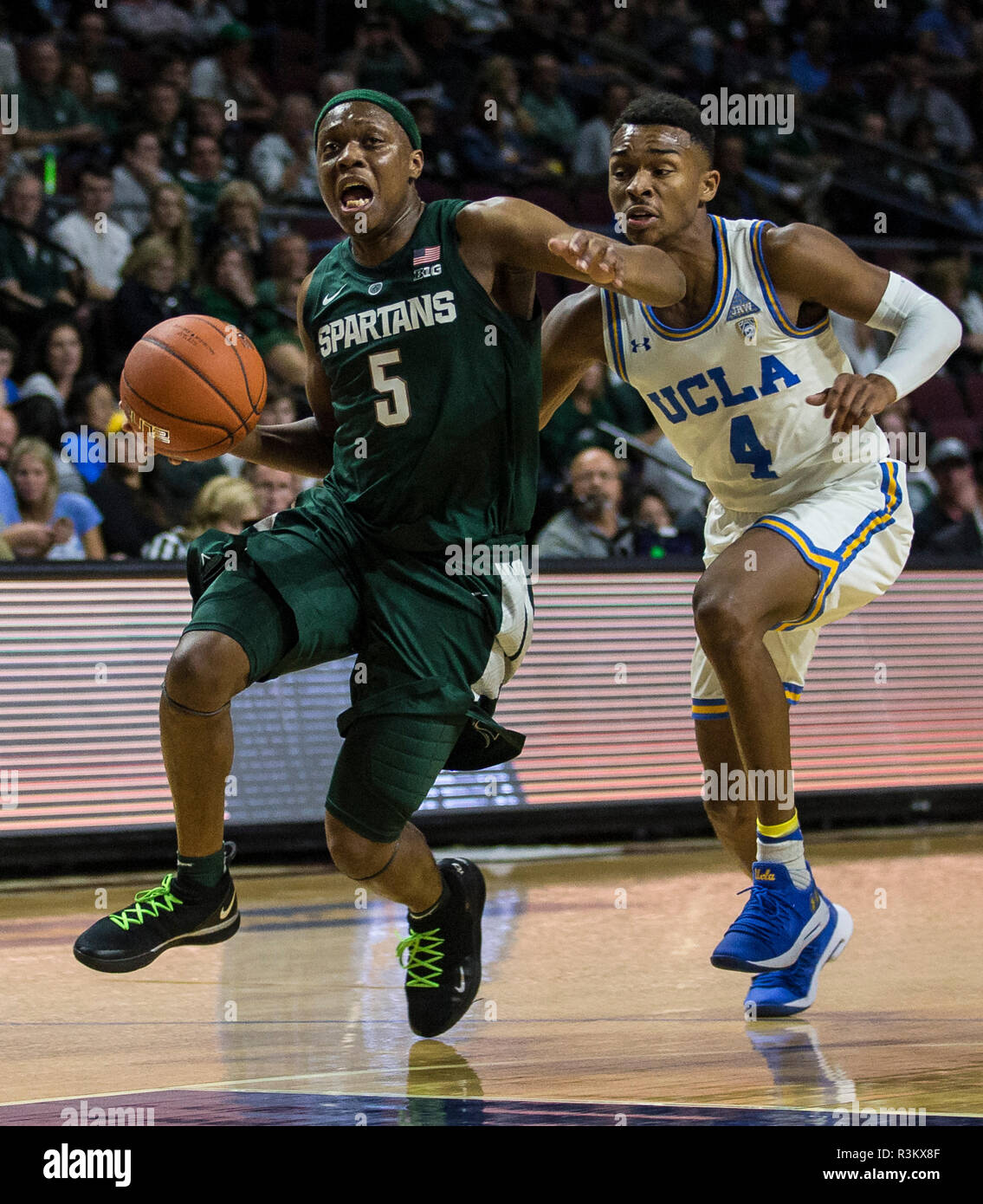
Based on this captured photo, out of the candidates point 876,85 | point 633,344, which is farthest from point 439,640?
point 876,85

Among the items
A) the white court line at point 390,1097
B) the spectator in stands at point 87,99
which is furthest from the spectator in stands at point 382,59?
the white court line at point 390,1097

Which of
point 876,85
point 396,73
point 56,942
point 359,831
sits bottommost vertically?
point 56,942

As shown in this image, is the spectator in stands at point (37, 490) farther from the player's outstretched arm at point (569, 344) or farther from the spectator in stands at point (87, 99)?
the spectator in stands at point (87, 99)

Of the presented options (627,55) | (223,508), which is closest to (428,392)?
(223,508)

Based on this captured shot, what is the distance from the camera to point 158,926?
3.46 meters

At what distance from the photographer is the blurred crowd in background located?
7.61m

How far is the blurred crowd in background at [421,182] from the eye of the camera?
25.0ft

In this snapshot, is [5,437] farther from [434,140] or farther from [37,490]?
[434,140]

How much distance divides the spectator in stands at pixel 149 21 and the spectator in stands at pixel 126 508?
171 inches

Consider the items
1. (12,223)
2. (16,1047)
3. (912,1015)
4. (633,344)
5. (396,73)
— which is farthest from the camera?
(396,73)

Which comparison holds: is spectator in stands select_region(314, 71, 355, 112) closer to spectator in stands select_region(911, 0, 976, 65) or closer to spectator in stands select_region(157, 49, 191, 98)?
spectator in stands select_region(157, 49, 191, 98)

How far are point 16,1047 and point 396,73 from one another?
841 cm

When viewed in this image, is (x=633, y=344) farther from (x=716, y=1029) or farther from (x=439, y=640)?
(x=716, y=1029)

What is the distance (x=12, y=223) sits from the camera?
8.39 meters
